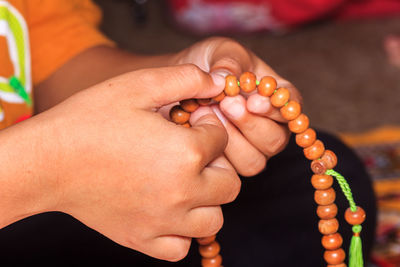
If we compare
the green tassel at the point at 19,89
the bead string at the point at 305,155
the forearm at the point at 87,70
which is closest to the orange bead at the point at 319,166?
the bead string at the point at 305,155

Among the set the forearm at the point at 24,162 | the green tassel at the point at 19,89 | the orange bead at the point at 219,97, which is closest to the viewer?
the forearm at the point at 24,162

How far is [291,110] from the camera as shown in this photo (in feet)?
2.15

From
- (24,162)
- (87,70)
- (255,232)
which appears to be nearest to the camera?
(24,162)

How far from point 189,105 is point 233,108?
6 cm

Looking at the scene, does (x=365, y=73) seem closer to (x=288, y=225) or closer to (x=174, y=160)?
(x=288, y=225)

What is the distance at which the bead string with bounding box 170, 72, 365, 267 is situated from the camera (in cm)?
65

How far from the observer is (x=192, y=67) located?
609 millimetres

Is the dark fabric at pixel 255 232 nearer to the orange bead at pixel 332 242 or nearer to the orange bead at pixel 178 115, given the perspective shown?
the orange bead at pixel 332 242

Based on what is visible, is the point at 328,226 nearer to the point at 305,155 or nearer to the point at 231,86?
the point at 305,155

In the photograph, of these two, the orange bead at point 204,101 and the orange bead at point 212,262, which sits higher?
the orange bead at point 204,101

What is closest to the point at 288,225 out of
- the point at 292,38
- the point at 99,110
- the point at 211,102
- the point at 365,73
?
the point at 211,102

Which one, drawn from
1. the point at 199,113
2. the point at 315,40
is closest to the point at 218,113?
the point at 199,113

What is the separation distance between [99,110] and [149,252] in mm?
187

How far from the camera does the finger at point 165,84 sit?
0.58 m
